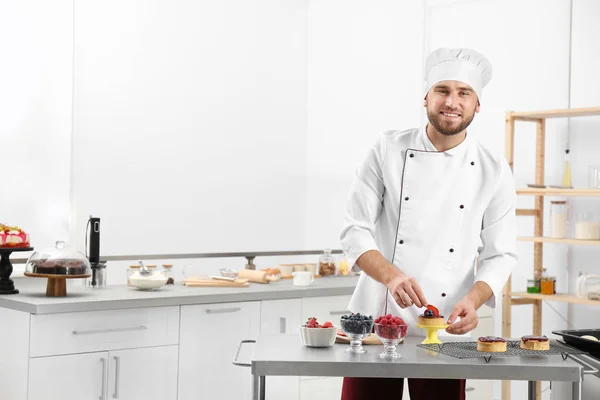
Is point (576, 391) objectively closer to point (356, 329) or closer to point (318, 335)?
point (356, 329)

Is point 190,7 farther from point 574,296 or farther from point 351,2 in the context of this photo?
point 574,296

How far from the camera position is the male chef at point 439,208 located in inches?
104

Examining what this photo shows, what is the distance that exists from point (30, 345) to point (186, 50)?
3.19 meters

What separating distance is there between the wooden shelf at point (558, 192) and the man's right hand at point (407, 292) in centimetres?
261

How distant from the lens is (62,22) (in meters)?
5.30

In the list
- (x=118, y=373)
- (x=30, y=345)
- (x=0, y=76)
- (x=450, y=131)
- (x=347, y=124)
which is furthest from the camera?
(x=347, y=124)

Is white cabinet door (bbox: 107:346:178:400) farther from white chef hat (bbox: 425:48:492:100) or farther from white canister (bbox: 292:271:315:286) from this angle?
white chef hat (bbox: 425:48:492:100)

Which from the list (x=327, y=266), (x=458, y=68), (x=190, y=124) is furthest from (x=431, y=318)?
(x=190, y=124)

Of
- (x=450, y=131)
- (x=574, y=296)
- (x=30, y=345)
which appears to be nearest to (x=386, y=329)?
(x=450, y=131)

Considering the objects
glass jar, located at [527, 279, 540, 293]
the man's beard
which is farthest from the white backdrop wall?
the man's beard

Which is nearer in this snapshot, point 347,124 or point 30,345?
point 30,345

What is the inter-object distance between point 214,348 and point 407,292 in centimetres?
166

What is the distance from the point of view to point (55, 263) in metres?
3.66

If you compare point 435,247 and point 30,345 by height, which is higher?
point 435,247
